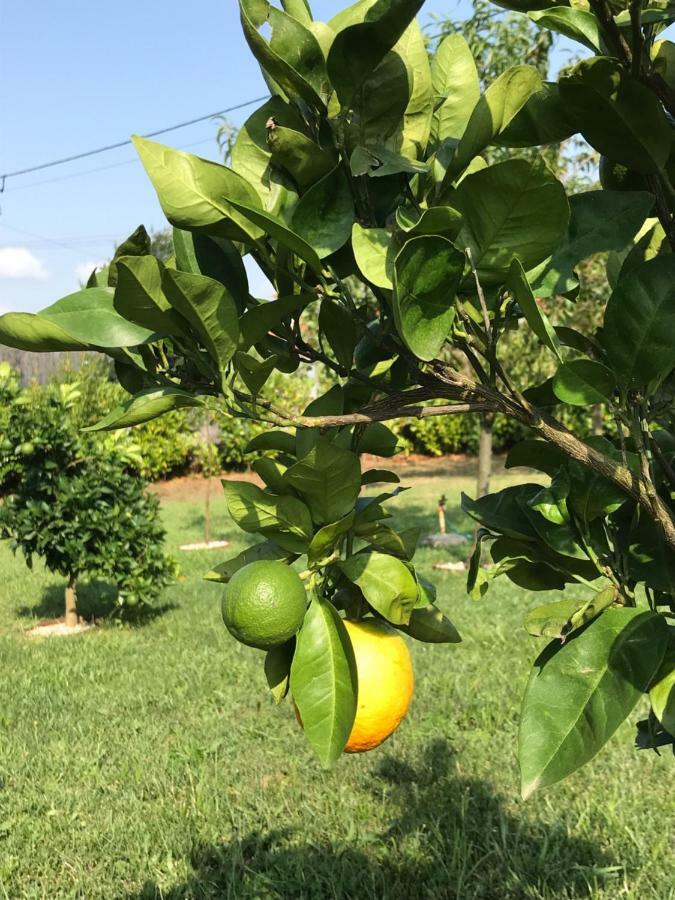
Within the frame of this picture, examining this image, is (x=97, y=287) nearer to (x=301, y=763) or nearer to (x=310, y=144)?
(x=310, y=144)

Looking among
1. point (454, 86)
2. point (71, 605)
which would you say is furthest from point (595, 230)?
point (71, 605)

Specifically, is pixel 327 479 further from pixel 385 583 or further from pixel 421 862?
pixel 421 862

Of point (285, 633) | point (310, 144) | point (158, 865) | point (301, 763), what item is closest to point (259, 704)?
point (301, 763)

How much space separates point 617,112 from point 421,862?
98.3 inches

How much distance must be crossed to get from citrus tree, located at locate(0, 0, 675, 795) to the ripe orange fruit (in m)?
0.06

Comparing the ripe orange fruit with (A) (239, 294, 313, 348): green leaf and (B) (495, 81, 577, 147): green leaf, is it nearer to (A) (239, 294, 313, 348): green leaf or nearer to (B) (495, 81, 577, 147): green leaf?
(A) (239, 294, 313, 348): green leaf

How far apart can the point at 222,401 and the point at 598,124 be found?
44 centimetres

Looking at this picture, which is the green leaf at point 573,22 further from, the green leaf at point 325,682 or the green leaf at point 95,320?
the green leaf at point 325,682

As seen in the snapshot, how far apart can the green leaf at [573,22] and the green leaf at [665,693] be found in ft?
2.04

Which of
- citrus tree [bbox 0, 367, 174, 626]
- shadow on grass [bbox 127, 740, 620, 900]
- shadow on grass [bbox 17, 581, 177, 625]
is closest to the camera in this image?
shadow on grass [bbox 127, 740, 620, 900]

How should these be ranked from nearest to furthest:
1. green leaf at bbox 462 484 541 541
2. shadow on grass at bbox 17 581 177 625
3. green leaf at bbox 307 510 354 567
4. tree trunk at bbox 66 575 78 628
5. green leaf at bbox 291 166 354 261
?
green leaf at bbox 291 166 354 261 → green leaf at bbox 307 510 354 567 → green leaf at bbox 462 484 541 541 → tree trunk at bbox 66 575 78 628 → shadow on grass at bbox 17 581 177 625

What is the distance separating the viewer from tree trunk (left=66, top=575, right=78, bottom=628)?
5.68 m

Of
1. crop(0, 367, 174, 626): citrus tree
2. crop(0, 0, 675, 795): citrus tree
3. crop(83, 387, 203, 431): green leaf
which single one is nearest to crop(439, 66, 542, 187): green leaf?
crop(0, 0, 675, 795): citrus tree

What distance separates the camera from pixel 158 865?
267cm
